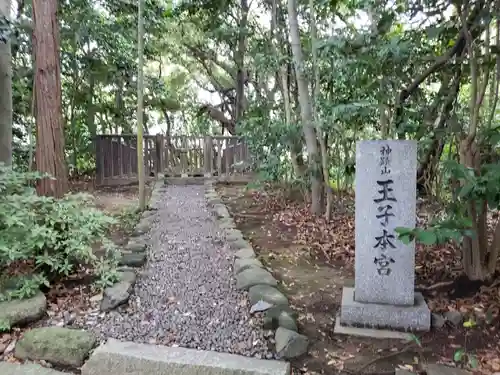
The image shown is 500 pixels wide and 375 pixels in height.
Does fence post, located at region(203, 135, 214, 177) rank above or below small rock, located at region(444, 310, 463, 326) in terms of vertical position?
above

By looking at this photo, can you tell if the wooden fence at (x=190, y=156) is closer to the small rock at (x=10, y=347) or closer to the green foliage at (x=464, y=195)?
the small rock at (x=10, y=347)

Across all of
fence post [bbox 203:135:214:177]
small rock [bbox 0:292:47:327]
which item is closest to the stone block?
small rock [bbox 0:292:47:327]

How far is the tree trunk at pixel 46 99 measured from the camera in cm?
339

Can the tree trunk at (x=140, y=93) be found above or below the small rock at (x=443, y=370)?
above

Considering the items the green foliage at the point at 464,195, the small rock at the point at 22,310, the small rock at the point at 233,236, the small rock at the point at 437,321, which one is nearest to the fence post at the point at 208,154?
the small rock at the point at 233,236

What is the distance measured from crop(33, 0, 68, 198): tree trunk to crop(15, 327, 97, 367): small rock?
134cm

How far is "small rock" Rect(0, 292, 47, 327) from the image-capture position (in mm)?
2600

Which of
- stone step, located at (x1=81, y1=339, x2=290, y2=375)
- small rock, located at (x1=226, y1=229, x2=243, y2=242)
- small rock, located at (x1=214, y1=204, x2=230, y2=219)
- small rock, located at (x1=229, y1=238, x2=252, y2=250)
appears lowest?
stone step, located at (x1=81, y1=339, x2=290, y2=375)

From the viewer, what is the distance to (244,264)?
384 cm

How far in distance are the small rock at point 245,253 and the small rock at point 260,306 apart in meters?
1.12

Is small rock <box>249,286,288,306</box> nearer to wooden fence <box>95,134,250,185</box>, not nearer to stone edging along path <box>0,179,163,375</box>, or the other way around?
stone edging along path <box>0,179,163,375</box>

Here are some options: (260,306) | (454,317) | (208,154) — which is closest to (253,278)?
(260,306)

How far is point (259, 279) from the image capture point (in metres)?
3.46

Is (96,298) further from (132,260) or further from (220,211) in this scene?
(220,211)
